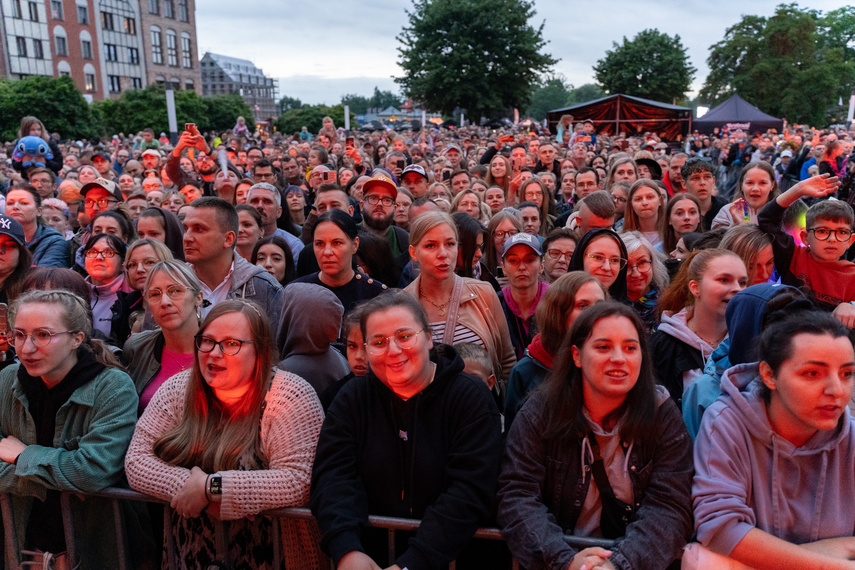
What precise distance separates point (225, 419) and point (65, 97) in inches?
1026

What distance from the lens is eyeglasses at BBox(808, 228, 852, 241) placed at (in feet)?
12.2

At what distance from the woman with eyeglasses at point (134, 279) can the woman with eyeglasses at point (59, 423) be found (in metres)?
1.09

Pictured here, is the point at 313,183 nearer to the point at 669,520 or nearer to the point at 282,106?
the point at 669,520

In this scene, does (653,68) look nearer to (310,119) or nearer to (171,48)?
(310,119)

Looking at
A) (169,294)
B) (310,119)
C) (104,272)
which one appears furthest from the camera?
(310,119)

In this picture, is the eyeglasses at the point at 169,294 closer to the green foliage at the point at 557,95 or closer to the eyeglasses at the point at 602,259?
the eyeglasses at the point at 602,259

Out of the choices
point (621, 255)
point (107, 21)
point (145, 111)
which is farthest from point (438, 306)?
point (107, 21)

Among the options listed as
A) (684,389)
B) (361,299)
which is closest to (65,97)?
(361,299)

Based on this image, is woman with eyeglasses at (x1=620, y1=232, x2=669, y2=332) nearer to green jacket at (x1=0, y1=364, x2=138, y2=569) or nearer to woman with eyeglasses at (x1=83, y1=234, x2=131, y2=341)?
green jacket at (x1=0, y1=364, x2=138, y2=569)

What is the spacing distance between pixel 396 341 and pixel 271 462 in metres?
0.71

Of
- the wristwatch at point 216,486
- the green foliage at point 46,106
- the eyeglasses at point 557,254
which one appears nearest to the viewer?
the wristwatch at point 216,486

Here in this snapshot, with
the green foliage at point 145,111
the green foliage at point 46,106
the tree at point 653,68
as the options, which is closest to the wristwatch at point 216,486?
the green foliage at point 46,106

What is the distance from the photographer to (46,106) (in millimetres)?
23703

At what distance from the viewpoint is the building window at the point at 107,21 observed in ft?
171
